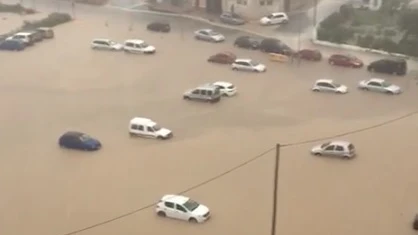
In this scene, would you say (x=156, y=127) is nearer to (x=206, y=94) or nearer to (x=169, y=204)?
(x=206, y=94)

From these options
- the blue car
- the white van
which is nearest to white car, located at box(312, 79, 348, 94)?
the white van

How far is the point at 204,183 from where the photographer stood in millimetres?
4891

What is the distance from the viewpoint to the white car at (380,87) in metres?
6.41

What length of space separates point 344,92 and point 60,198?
2.60 meters

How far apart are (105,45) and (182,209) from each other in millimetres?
3500

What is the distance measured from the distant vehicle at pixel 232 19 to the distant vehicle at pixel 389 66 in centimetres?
196

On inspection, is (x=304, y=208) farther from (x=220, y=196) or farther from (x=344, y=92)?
(x=344, y=92)

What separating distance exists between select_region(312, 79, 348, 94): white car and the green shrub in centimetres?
327

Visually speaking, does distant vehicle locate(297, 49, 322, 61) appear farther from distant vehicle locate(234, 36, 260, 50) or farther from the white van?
the white van

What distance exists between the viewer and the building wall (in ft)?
28.8

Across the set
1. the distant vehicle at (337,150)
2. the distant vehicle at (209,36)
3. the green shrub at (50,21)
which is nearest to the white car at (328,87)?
the distant vehicle at (337,150)

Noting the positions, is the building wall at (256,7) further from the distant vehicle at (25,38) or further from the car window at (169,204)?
the car window at (169,204)

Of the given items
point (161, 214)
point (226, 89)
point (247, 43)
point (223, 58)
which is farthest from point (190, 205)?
point (247, 43)

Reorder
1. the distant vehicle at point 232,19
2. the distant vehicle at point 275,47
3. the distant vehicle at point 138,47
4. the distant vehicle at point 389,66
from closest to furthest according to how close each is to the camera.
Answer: the distant vehicle at point 389,66 → the distant vehicle at point 275,47 → the distant vehicle at point 138,47 → the distant vehicle at point 232,19
